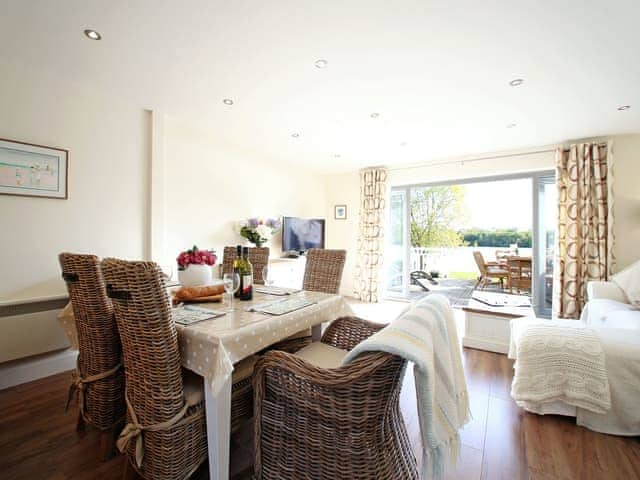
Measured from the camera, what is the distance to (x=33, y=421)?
176 cm

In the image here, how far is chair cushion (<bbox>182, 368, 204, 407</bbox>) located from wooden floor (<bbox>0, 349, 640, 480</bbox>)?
1.59 feet

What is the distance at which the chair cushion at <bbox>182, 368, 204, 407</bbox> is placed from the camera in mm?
1215

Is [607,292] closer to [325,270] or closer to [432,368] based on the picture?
[325,270]

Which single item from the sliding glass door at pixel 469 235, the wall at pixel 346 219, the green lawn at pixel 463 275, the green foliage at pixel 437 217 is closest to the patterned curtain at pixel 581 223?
the sliding glass door at pixel 469 235

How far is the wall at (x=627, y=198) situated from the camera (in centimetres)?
345

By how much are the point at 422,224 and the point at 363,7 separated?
558cm

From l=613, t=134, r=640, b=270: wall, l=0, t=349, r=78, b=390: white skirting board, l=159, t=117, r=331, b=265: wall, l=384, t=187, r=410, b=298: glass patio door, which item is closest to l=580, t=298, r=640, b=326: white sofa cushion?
l=613, t=134, r=640, b=270: wall

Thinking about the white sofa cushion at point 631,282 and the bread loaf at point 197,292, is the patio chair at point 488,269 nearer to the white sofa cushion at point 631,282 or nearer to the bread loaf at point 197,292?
the white sofa cushion at point 631,282

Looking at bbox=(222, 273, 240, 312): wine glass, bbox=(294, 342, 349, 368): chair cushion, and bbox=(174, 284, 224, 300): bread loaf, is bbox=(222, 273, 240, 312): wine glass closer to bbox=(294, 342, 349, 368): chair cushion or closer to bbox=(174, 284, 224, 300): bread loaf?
bbox=(174, 284, 224, 300): bread loaf

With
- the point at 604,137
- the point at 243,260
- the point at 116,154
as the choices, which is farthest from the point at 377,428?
the point at 604,137

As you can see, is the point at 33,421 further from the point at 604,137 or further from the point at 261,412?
the point at 604,137

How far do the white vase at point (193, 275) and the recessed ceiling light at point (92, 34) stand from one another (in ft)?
5.48

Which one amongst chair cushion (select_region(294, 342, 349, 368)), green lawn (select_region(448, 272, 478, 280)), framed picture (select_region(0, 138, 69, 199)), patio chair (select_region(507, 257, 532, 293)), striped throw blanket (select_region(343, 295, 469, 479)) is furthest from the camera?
green lawn (select_region(448, 272, 478, 280))

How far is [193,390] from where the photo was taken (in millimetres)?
1261
